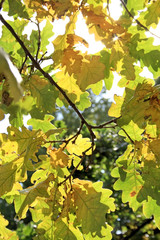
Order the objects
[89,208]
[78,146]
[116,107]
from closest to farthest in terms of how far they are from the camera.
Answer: [89,208]
[116,107]
[78,146]

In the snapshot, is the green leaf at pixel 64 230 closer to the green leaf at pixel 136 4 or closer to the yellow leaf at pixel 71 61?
the yellow leaf at pixel 71 61

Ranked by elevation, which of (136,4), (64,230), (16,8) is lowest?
(64,230)

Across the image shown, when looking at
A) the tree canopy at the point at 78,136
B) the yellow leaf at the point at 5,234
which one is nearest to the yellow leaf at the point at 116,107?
the tree canopy at the point at 78,136

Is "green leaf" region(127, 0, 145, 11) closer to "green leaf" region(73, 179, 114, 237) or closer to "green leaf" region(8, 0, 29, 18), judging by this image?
"green leaf" region(8, 0, 29, 18)

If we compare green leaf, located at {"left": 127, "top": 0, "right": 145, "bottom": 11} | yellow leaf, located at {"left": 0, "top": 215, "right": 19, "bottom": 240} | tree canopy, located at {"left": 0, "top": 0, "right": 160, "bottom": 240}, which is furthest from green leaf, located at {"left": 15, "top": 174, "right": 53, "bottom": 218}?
green leaf, located at {"left": 127, "top": 0, "right": 145, "bottom": 11}

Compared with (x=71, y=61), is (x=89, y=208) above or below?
below

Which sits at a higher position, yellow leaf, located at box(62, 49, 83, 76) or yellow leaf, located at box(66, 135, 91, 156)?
yellow leaf, located at box(62, 49, 83, 76)

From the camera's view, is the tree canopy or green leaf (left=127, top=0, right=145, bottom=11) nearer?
the tree canopy

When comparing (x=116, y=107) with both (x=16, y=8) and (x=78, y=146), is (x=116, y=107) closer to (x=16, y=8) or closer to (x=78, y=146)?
(x=78, y=146)

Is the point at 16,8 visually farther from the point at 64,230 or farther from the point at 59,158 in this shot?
the point at 64,230

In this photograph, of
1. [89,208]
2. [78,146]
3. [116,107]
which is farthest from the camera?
[78,146]

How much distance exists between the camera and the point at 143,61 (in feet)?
4.61

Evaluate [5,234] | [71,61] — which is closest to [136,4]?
[71,61]

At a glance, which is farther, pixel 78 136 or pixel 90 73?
pixel 78 136
